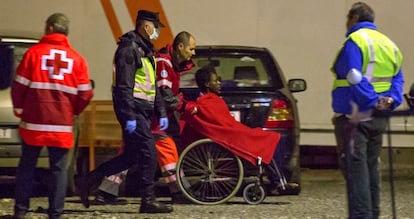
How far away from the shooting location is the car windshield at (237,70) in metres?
11.0

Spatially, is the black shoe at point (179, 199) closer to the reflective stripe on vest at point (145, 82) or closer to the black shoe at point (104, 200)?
the black shoe at point (104, 200)

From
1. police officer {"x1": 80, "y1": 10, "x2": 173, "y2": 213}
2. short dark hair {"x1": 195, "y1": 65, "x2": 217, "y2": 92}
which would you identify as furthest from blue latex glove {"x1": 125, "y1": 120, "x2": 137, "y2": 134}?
short dark hair {"x1": 195, "y1": 65, "x2": 217, "y2": 92}

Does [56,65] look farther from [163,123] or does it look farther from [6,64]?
[6,64]

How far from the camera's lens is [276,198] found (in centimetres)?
1134

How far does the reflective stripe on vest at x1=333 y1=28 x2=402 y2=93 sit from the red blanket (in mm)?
2344

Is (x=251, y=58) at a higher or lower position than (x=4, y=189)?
higher

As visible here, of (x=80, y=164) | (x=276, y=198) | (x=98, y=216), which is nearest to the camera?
(x=98, y=216)

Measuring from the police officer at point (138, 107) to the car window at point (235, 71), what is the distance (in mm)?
1302

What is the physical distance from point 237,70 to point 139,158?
2.16 meters

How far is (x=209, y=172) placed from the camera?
10.5 meters

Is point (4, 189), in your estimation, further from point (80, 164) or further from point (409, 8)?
point (409, 8)

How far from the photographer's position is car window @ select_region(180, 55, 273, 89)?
1104 centimetres

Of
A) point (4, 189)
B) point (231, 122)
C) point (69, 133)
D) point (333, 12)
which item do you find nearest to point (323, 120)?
point (333, 12)

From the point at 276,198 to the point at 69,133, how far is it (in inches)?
135
